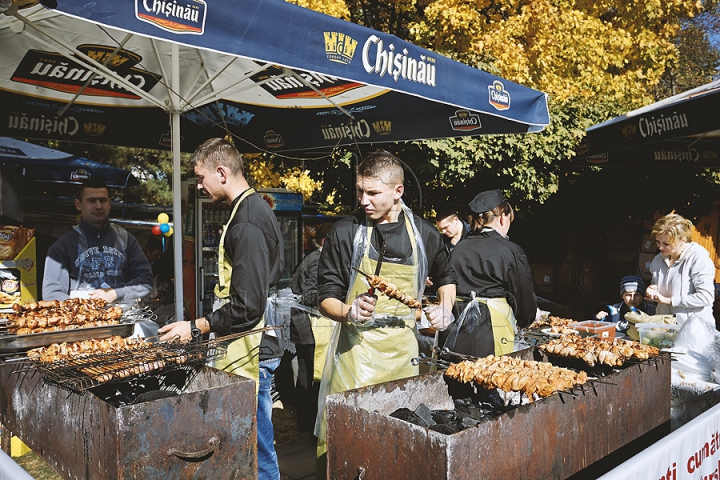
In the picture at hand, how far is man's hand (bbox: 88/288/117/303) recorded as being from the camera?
4.48m

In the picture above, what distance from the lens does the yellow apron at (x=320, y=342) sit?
526 cm

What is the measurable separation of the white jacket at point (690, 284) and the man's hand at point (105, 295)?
4.79 m

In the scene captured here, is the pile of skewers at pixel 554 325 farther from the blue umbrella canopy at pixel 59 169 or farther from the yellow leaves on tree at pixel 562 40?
the blue umbrella canopy at pixel 59 169

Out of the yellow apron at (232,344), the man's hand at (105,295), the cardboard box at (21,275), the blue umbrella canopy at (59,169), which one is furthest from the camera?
the blue umbrella canopy at (59,169)

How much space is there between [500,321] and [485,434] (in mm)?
2106

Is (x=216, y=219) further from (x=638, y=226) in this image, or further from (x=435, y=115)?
(x=638, y=226)

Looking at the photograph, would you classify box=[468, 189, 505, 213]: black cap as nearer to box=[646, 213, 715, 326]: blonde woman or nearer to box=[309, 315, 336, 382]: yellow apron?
box=[646, 213, 715, 326]: blonde woman

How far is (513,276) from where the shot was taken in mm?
4199

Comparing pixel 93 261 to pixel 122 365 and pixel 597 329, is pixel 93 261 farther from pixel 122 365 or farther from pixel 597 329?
pixel 597 329

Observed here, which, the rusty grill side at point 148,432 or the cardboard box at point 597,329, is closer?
the rusty grill side at point 148,432

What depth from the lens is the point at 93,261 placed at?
4664 millimetres

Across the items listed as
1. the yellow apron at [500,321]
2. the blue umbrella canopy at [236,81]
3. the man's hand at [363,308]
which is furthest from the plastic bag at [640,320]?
the man's hand at [363,308]

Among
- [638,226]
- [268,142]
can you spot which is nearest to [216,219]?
[268,142]

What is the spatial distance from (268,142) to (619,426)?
4960mm
